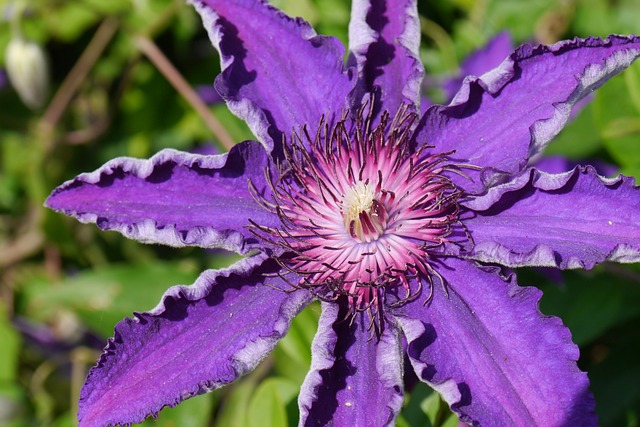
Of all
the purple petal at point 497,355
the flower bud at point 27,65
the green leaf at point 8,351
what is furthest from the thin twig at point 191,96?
the green leaf at point 8,351

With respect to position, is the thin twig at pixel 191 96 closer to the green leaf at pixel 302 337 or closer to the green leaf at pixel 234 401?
the green leaf at pixel 302 337

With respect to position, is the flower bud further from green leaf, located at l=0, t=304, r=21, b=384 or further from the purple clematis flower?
the purple clematis flower

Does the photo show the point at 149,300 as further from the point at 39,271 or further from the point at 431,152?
the point at 431,152

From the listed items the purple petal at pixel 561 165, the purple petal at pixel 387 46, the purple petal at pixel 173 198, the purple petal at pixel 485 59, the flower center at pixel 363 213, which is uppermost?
the purple petal at pixel 485 59

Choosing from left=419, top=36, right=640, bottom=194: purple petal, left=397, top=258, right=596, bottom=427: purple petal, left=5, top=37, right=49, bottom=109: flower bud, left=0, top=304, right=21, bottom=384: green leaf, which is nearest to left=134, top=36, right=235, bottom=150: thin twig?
left=5, top=37, right=49, bottom=109: flower bud

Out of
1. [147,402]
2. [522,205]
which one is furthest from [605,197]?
[147,402]

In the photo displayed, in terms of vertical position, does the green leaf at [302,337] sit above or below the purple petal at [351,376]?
above

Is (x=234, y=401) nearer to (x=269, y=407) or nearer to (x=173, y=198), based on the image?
(x=269, y=407)
